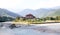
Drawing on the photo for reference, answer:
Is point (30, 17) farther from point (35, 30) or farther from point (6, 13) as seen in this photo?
point (6, 13)

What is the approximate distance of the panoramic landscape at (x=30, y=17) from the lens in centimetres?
111

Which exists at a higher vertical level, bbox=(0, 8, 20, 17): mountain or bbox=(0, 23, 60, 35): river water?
bbox=(0, 8, 20, 17): mountain

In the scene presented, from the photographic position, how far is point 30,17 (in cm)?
111

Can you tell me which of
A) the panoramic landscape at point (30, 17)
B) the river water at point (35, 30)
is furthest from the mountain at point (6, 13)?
the river water at point (35, 30)

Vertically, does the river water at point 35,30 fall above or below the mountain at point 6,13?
below

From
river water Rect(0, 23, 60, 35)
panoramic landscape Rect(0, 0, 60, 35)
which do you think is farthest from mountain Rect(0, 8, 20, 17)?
river water Rect(0, 23, 60, 35)

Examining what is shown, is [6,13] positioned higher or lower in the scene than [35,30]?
higher

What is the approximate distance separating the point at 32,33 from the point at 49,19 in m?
0.22

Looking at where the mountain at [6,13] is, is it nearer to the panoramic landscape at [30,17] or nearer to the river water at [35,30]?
the panoramic landscape at [30,17]

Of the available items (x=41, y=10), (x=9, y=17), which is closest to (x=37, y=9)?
(x=41, y=10)

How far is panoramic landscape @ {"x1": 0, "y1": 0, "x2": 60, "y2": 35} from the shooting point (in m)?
1.11

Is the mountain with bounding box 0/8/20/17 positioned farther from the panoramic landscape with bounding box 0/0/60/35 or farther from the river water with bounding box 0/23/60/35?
the river water with bounding box 0/23/60/35

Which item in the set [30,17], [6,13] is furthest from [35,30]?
[6,13]

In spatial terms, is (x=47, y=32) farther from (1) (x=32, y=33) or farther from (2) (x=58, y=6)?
(2) (x=58, y=6)
